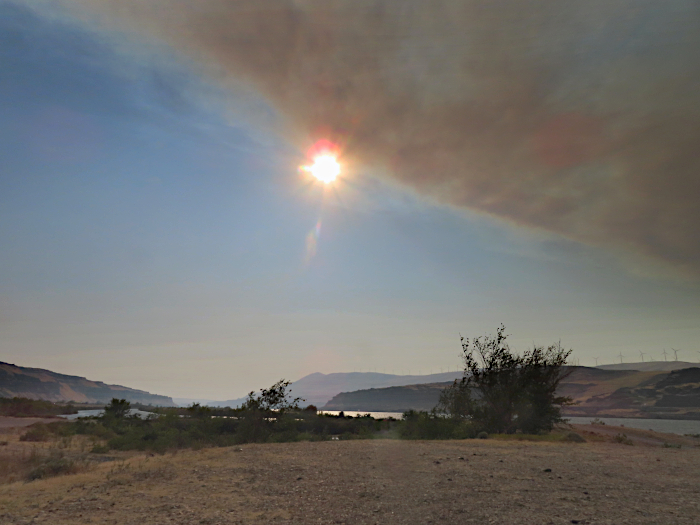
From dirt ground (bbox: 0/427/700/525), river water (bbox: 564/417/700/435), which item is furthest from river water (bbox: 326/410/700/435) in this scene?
dirt ground (bbox: 0/427/700/525)

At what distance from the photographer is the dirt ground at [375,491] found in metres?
8.66

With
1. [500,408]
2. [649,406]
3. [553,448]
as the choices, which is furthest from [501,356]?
[649,406]

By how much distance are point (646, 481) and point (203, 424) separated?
27457 millimetres

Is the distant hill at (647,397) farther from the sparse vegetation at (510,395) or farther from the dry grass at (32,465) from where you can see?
the dry grass at (32,465)

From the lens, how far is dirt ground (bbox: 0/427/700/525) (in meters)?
8.66

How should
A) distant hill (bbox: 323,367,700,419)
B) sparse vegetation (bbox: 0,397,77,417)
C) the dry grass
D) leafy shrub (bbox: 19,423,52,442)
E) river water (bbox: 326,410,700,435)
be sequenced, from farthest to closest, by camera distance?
distant hill (bbox: 323,367,700,419), river water (bbox: 326,410,700,435), sparse vegetation (bbox: 0,397,77,417), leafy shrub (bbox: 19,423,52,442), the dry grass

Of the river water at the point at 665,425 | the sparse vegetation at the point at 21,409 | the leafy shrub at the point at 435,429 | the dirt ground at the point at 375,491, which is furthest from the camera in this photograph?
the river water at the point at 665,425

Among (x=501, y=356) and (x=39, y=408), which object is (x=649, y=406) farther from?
(x=39, y=408)

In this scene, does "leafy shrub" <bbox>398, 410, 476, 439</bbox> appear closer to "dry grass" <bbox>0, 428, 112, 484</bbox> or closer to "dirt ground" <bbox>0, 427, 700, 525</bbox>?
"dirt ground" <bbox>0, 427, 700, 525</bbox>

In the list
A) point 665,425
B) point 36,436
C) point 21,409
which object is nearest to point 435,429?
point 36,436

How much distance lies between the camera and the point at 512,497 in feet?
32.5

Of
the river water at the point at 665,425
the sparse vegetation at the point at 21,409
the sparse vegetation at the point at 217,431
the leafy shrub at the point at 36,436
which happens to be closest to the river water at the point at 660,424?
the river water at the point at 665,425

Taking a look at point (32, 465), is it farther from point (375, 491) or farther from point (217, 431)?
point (217, 431)

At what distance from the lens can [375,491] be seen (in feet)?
36.3
